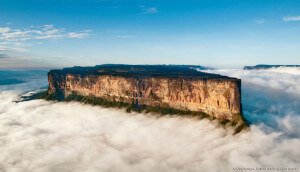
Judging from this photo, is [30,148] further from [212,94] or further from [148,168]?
[212,94]

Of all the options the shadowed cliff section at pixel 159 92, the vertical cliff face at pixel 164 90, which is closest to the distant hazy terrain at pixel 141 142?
the shadowed cliff section at pixel 159 92

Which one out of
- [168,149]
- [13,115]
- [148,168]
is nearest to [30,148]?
[148,168]

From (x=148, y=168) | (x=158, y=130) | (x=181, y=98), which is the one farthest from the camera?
(x=181, y=98)

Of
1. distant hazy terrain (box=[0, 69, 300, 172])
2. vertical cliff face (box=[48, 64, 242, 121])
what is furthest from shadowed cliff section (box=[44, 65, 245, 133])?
distant hazy terrain (box=[0, 69, 300, 172])

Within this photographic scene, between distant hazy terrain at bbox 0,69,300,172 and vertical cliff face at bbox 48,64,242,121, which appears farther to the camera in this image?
vertical cliff face at bbox 48,64,242,121

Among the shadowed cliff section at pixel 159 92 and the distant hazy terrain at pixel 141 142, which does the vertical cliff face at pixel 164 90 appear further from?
the distant hazy terrain at pixel 141 142

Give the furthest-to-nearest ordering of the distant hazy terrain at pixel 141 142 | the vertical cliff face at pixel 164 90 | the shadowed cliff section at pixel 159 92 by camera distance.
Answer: the shadowed cliff section at pixel 159 92, the vertical cliff face at pixel 164 90, the distant hazy terrain at pixel 141 142

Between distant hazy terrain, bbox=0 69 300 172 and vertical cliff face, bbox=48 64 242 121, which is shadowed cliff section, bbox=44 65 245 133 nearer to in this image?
Answer: vertical cliff face, bbox=48 64 242 121
